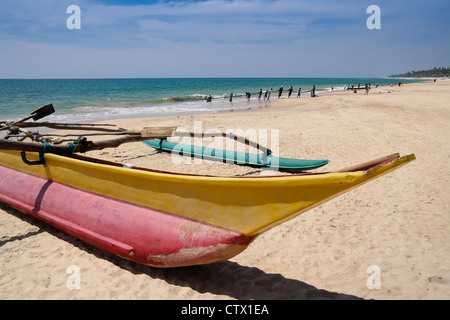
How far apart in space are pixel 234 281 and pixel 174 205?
1.01 m

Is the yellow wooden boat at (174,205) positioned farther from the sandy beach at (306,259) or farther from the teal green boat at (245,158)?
the teal green boat at (245,158)

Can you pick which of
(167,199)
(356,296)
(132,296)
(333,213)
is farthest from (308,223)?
(132,296)

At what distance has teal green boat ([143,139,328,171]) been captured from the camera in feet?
20.6

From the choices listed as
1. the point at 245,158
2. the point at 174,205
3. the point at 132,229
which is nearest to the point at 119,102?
the point at 245,158

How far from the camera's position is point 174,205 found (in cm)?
272

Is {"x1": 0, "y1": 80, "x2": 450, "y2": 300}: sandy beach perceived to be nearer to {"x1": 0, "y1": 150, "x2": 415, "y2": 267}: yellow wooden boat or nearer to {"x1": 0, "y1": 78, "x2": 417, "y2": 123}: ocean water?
{"x1": 0, "y1": 150, "x2": 415, "y2": 267}: yellow wooden boat

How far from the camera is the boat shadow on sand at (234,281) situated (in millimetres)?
2631

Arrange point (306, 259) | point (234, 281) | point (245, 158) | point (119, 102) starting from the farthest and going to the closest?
point (119, 102) → point (245, 158) → point (306, 259) → point (234, 281)

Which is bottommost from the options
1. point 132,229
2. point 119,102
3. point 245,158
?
point 132,229

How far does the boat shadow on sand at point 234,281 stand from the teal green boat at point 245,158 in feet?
11.7

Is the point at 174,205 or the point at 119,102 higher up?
the point at 119,102

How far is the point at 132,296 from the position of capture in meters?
2.67

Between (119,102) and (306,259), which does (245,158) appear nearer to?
(306,259)

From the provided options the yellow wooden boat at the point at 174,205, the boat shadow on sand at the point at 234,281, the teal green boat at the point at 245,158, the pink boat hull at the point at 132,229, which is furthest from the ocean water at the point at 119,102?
the boat shadow on sand at the point at 234,281
